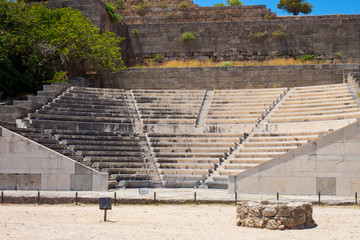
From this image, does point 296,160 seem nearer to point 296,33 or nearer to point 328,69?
point 328,69

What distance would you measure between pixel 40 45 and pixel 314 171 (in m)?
13.6

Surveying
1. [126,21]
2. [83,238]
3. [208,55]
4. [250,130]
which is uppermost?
[126,21]

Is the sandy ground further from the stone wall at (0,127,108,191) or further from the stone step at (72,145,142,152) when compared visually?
the stone step at (72,145,142,152)

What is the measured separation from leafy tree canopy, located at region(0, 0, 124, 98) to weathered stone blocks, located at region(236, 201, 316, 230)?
14.5 m

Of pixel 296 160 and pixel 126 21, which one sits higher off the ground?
pixel 126 21

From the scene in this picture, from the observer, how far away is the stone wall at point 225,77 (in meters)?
22.6

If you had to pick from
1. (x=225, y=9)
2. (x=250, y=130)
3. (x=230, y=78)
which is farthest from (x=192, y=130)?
(x=225, y=9)

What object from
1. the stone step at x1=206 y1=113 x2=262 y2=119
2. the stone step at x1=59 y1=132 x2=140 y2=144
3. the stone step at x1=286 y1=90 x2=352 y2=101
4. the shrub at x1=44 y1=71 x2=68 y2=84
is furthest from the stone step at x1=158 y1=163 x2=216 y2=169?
the shrub at x1=44 y1=71 x2=68 y2=84

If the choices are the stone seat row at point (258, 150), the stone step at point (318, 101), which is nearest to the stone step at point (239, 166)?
the stone seat row at point (258, 150)

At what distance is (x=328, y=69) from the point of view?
2258 centimetres

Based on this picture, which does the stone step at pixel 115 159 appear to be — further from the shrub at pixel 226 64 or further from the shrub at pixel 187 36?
the shrub at pixel 187 36

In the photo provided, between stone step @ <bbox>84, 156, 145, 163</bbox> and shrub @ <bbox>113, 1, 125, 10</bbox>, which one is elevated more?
shrub @ <bbox>113, 1, 125, 10</bbox>

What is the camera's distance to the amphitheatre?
1338cm

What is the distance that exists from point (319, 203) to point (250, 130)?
21.9 feet
